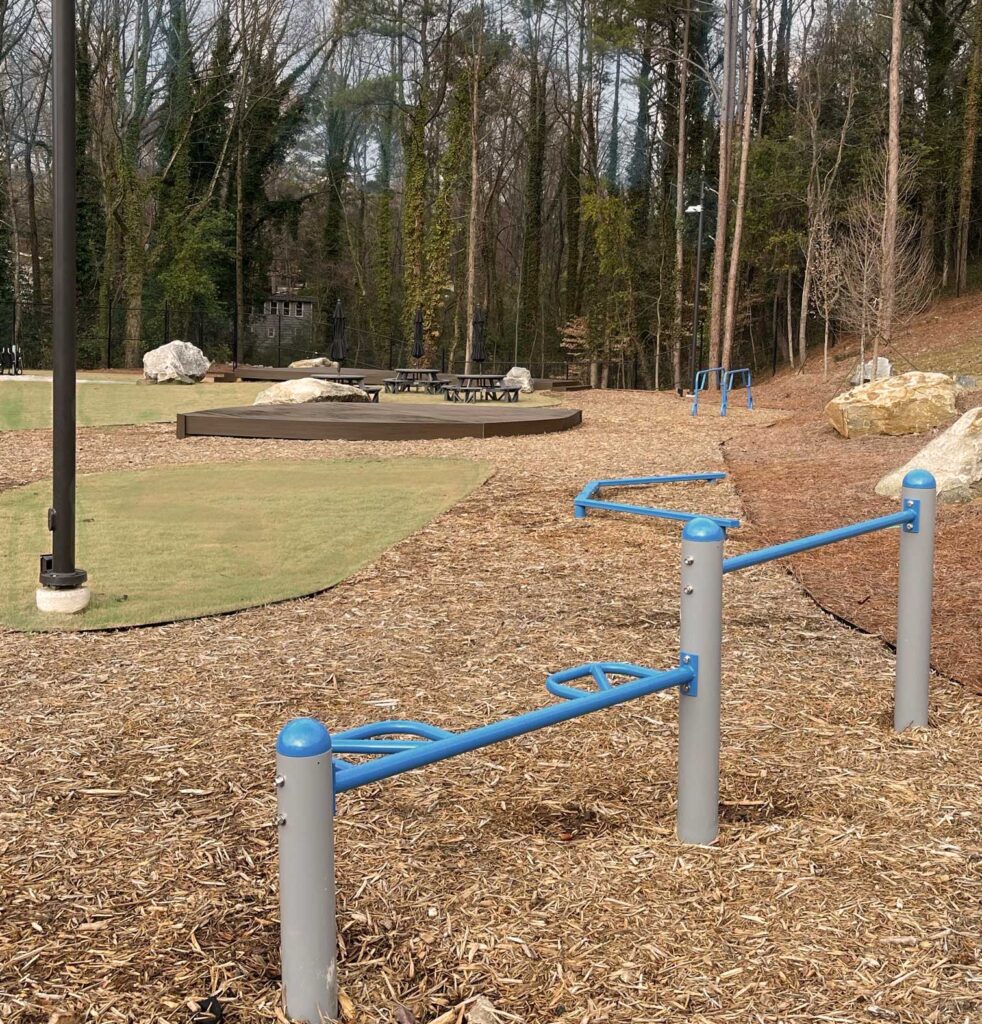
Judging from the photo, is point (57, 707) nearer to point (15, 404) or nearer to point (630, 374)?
point (15, 404)

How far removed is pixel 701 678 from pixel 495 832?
0.69 meters

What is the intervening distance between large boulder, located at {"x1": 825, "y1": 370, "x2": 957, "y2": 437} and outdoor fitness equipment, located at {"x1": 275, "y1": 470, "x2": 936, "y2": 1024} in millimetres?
9074

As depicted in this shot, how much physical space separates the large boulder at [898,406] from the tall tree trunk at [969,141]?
2189 cm

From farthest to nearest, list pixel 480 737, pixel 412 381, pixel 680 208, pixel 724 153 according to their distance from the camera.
A: pixel 680 208, pixel 724 153, pixel 412 381, pixel 480 737

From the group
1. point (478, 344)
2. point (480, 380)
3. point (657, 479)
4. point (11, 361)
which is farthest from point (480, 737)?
point (11, 361)

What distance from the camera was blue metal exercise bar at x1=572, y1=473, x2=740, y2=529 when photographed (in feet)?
23.9

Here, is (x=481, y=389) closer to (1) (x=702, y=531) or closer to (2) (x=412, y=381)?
(2) (x=412, y=381)

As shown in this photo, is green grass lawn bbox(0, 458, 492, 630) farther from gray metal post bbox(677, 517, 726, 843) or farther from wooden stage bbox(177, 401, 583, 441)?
gray metal post bbox(677, 517, 726, 843)

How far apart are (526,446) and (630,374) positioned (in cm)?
2757

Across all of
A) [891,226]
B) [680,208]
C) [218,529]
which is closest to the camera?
[218,529]

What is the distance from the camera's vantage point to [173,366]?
23641 millimetres

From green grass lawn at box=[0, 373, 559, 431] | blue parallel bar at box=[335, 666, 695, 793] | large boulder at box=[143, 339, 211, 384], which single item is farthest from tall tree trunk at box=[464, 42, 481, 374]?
blue parallel bar at box=[335, 666, 695, 793]

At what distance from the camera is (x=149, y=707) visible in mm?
4105

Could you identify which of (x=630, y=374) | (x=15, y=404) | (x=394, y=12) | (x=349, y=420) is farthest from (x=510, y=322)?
(x=349, y=420)
